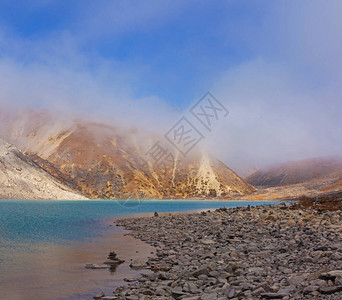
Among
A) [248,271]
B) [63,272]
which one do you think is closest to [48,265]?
[63,272]

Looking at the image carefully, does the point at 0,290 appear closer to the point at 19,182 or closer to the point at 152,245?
the point at 152,245

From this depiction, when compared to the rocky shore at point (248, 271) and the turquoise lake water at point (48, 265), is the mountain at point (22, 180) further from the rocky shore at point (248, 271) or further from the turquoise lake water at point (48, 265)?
the rocky shore at point (248, 271)

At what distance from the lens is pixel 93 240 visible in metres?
28.5

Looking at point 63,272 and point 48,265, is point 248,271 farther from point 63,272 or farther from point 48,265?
point 48,265

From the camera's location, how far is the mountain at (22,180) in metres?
113

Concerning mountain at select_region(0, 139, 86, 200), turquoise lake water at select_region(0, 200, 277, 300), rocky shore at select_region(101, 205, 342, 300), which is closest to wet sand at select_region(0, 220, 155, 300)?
turquoise lake water at select_region(0, 200, 277, 300)

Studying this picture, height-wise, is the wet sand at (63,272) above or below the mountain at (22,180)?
below

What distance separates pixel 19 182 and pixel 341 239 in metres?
119

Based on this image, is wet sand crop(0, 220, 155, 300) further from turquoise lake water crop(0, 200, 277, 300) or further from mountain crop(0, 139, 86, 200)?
mountain crop(0, 139, 86, 200)

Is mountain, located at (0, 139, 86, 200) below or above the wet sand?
above

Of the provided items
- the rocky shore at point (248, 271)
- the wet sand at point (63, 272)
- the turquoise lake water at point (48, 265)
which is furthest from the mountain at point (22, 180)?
the rocky shore at point (248, 271)

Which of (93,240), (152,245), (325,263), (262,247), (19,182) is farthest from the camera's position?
(19,182)

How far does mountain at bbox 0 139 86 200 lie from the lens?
112625 millimetres

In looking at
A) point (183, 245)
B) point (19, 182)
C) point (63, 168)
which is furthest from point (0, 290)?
point (63, 168)
